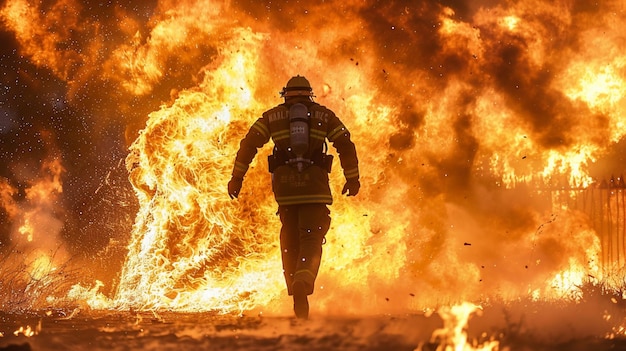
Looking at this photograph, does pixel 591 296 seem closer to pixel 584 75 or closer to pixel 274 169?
pixel 584 75

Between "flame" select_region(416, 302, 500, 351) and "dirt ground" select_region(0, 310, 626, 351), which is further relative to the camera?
"dirt ground" select_region(0, 310, 626, 351)

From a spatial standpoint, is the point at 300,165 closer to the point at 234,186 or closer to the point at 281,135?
the point at 281,135

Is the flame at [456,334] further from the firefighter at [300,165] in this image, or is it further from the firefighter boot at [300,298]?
the firefighter at [300,165]

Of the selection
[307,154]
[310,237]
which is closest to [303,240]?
[310,237]

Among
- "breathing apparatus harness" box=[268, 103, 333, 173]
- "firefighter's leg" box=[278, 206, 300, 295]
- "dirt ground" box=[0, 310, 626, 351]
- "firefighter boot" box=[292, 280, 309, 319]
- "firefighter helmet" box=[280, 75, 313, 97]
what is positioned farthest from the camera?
"firefighter's leg" box=[278, 206, 300, 295]

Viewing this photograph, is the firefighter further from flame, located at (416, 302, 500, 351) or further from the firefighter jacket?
flame, located at (416, 302, 500, 351)

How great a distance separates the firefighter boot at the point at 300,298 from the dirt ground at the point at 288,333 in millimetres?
100

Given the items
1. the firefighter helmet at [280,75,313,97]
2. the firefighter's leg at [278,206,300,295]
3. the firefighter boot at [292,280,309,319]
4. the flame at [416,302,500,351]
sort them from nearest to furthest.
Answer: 1. the flame at [416,302,500,351]
2. the firefighter boot at [292,280,309,319]
3. the firefighter helmet at [280,75,313,97]
4. the firefighter's leg at [278,206,300,295]

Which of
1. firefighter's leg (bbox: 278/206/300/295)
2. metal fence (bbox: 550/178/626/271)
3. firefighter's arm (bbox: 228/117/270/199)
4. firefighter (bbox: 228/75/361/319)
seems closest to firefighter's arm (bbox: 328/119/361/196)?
firefighter (bbox: 228/75/361/319)

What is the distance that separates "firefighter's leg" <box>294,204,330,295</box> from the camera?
8.53 metres

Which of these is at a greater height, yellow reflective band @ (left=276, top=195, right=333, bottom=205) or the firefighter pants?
yellow reflective band @ (left=276, top=195, right=333, bottom=205)

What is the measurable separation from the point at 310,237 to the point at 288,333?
59.3 inches

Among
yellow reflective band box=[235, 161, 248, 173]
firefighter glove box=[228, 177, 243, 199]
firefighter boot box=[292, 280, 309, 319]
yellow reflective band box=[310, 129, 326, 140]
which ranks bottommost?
firefighter boot box=[292, 280, 309, 319]

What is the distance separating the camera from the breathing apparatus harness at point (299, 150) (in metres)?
8.79
